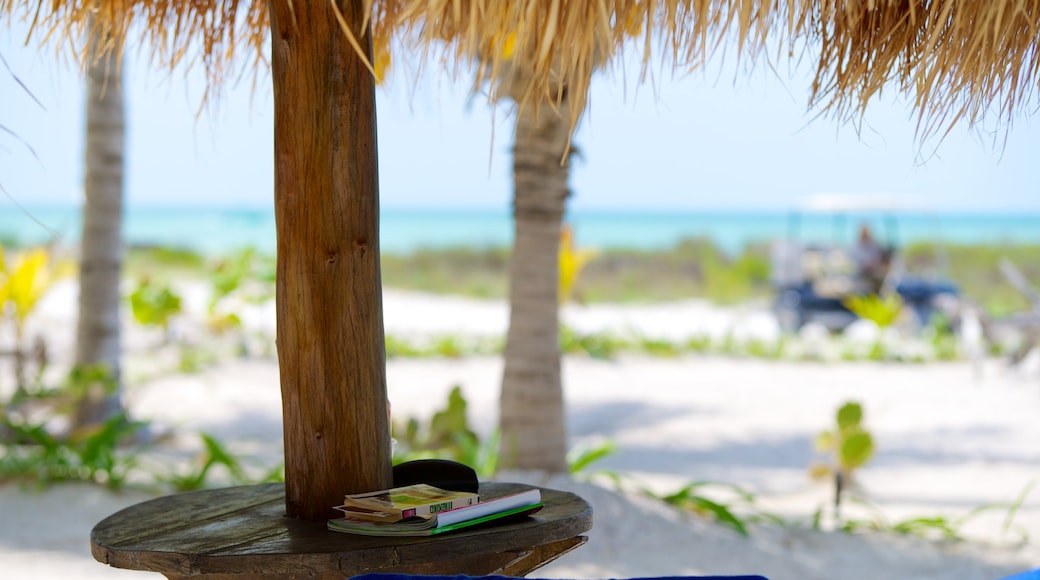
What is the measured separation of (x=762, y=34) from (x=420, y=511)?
1.14 m

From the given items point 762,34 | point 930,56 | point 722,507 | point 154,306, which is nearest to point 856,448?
point 722,507

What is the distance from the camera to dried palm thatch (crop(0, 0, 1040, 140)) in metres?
1.83

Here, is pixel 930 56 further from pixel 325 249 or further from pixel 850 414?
pixel 850 414

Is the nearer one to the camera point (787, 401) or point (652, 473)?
point (652, 473)

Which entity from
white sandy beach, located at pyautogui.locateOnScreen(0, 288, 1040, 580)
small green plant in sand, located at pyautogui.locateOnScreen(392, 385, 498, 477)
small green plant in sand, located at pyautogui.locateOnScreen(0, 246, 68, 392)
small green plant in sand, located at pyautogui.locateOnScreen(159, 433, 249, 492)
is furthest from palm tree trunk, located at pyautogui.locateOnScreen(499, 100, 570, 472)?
small green plant in sand, located at pyautogui.locateOnScreen(0, 246, 68, 392)

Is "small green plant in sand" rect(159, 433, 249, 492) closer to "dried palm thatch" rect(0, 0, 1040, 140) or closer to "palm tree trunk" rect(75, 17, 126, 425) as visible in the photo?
"palm tree trunk" rect(75, 17, 126, 425)

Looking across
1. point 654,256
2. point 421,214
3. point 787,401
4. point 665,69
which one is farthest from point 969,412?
point 421,214

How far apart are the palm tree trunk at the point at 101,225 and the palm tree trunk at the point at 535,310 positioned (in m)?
2.42

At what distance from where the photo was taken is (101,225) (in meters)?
5.41

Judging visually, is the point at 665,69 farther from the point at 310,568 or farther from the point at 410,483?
the point at 310,568

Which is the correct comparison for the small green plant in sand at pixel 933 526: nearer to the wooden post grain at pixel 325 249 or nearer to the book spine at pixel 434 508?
the book spine at pixel 434 508

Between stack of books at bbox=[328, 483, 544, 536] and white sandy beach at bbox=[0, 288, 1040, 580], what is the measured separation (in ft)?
5.80

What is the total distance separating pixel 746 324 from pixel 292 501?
11.6m

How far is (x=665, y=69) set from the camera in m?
2.30
